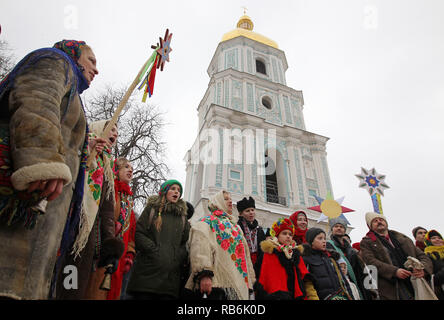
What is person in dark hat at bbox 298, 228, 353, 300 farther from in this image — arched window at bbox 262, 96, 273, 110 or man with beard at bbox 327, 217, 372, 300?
arched window at bbox 262, 96, 273, 110

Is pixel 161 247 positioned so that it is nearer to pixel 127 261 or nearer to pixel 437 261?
pixel 127 261

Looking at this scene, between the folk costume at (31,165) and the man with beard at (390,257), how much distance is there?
146 inches

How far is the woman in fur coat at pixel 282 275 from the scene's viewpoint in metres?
2.91

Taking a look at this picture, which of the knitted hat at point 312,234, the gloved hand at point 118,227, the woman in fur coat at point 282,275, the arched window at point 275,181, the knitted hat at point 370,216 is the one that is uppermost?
the arched window at point 275,181

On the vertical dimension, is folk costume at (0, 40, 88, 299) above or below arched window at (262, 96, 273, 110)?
below

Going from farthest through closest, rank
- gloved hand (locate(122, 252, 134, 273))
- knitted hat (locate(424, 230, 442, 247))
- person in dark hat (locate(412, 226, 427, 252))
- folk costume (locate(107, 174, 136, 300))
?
person in dark hat (locate(412, 226, 427, 252)), knitted hat (locate(424, 230, 442, 247)), gloved hand (locate(122, 252, 134, 273)), folk costume (locate(107, 174, 136, 300))

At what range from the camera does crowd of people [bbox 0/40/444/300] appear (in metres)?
1.39

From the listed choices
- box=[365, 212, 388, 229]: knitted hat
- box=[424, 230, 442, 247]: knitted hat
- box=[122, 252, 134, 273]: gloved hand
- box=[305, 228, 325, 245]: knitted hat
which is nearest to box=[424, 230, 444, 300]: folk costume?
box=[424, 230, 442, 247]: knitted hat

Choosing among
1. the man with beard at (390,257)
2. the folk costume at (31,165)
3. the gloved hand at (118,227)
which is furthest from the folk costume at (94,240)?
the man with beard at (390,257)

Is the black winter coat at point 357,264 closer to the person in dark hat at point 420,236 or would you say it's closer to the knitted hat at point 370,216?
the knitted hat at point 370,216

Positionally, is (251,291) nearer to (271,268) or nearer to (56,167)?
(271,268)

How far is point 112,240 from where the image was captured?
7.36 ft

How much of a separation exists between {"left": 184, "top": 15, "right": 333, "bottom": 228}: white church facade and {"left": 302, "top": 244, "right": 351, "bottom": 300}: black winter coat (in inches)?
320
